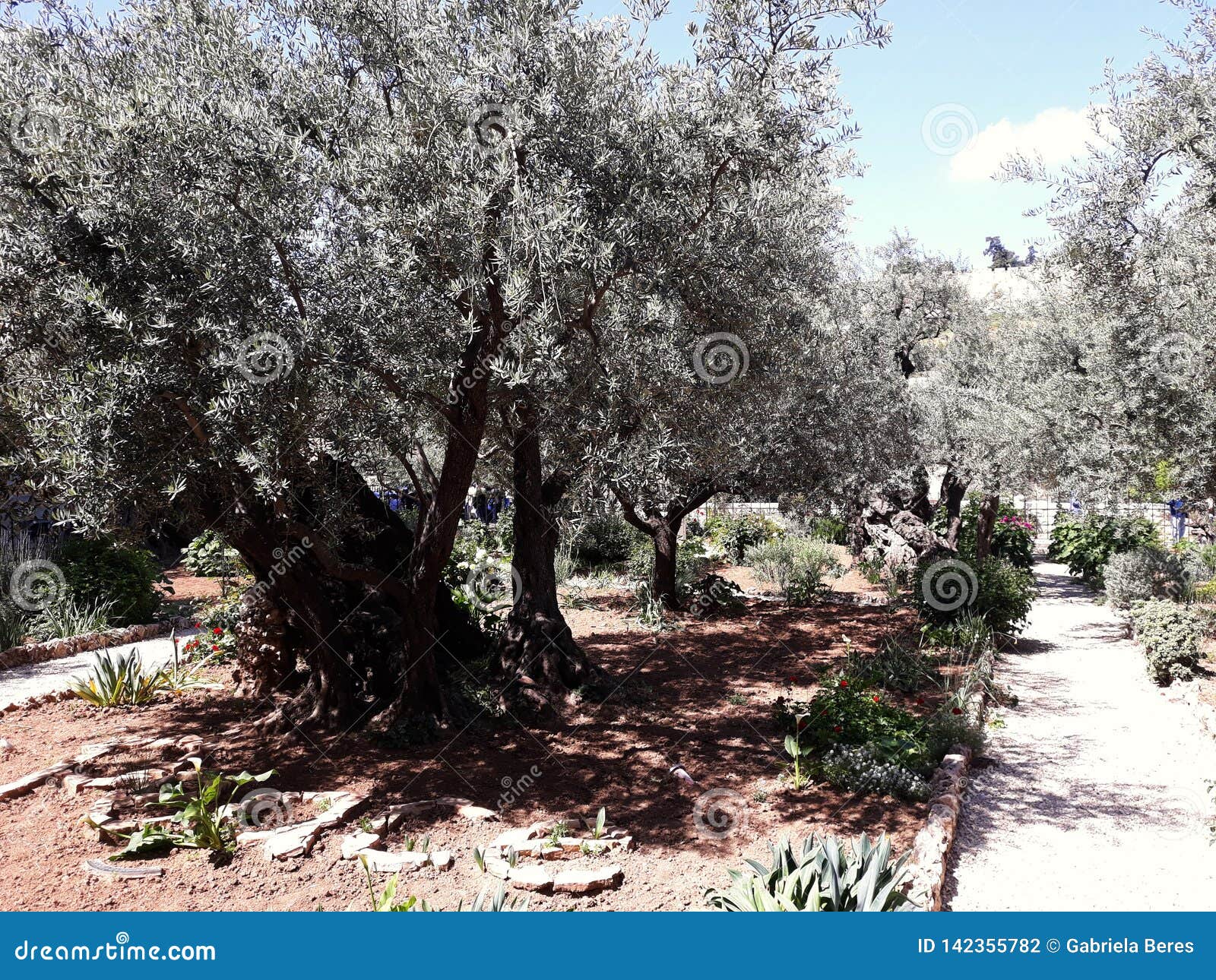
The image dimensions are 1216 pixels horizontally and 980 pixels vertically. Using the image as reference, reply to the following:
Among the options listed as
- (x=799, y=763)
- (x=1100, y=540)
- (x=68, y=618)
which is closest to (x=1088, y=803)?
(x=799, y=763)

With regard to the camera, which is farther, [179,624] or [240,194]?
[179,624]

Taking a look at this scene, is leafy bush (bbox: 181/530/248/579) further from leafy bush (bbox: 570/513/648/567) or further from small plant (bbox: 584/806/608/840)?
small plant (bbox: 584/806/608/840)

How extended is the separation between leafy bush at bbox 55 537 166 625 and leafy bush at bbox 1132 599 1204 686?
1310cm

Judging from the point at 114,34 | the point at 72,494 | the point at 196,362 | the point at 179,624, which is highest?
the point at 114,34

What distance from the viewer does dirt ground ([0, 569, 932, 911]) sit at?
510cm

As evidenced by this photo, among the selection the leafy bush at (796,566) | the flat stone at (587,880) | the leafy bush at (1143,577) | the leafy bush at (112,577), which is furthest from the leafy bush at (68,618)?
the leafy bush at (1143,577)

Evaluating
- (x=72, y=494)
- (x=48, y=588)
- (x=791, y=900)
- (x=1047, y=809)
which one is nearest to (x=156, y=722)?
(x=72, y=494)

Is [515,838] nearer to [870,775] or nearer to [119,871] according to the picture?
[119,871]

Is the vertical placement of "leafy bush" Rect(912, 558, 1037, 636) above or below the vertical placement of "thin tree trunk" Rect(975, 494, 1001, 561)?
below

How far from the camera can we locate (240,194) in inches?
235

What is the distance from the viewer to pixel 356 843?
18.5 ft

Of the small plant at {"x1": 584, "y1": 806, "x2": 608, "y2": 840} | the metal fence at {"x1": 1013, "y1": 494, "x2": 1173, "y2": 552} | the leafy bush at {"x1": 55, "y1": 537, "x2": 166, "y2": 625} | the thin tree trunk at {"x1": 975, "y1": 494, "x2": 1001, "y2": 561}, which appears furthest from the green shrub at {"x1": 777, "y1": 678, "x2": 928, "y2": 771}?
the leafy bush at {"x1": 55, "y1": 537, "x2": 166, "y2": 625}

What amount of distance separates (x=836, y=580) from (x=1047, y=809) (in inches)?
449

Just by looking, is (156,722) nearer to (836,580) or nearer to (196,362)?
(196,362)
